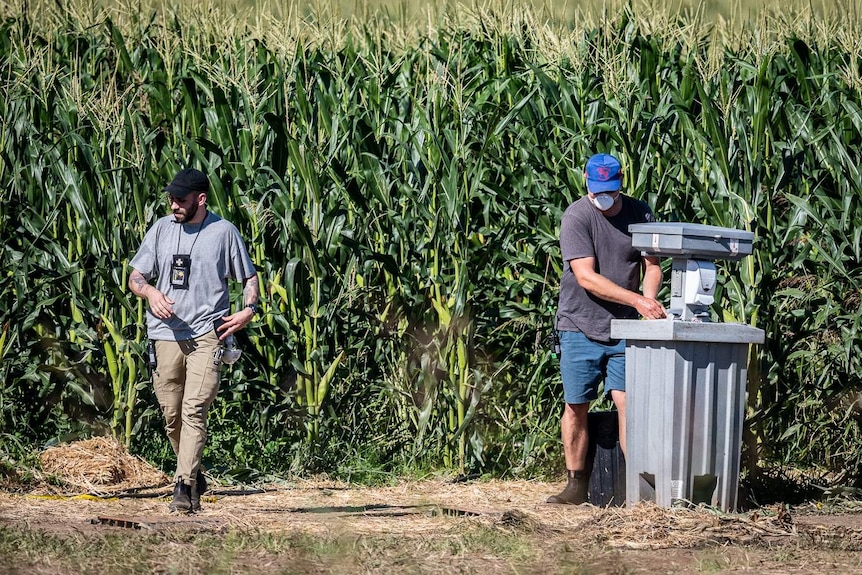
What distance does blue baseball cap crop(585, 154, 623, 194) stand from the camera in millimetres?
6309

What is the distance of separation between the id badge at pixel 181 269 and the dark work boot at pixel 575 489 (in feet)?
7.80

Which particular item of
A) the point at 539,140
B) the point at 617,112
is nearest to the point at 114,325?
the point at 539,140

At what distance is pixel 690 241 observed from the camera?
606 cm

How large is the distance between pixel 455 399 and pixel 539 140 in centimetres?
172

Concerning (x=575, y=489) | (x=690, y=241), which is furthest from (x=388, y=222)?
(x=690, y=241)

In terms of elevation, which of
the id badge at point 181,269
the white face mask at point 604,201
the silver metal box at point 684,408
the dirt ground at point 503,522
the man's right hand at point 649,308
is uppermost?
the white face mask at point 604,201

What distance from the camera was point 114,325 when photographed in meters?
7.55

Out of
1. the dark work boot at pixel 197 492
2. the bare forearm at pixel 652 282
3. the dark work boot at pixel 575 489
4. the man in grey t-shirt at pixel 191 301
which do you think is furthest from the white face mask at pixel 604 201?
the dark work boot at pixel 197 492

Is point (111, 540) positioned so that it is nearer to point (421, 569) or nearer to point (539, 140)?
point (421, 569)

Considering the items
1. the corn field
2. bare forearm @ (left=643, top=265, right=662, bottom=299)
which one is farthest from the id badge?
bare forearm @ (left=643, top=265, right=662, bottom=299)

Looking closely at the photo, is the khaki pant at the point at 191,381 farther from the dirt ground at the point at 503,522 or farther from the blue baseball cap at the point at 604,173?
the blue baseball cap at the point at 604,173

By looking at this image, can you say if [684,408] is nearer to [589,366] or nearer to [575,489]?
[589,366]

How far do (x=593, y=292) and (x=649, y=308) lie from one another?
0.34 m

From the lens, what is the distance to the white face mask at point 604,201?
638 cm
